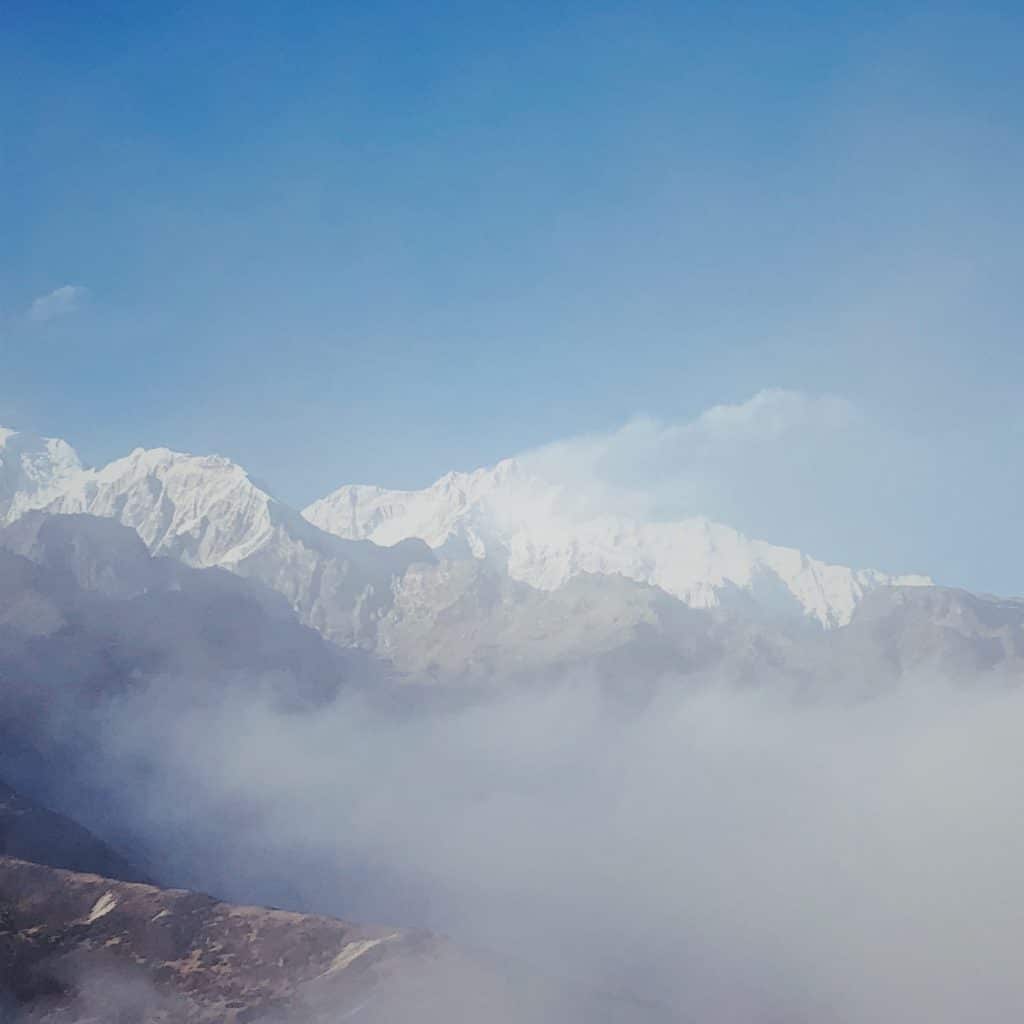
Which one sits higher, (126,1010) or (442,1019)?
(442,1019)

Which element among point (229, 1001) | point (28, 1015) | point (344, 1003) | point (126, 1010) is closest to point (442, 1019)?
point (344, 1003)

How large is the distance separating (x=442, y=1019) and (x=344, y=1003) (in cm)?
2251

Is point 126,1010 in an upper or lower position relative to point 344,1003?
lower

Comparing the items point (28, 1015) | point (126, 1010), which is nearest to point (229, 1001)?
point (126, 1010)

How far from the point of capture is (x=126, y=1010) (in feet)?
650

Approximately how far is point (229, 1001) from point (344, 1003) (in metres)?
27.0

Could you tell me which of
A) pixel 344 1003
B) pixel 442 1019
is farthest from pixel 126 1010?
pixel 442 1019

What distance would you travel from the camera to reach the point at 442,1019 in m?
194

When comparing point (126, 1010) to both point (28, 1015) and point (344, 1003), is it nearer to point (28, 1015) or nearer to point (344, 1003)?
point (28, 1015)

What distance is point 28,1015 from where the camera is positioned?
198 metres

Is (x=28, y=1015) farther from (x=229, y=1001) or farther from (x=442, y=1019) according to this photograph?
(x=442, y=1019)

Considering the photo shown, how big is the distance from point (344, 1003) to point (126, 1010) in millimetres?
50387

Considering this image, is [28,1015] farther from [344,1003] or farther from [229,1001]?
[344,1003]

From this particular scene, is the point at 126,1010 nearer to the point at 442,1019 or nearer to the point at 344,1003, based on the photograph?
the point at 344,1003
